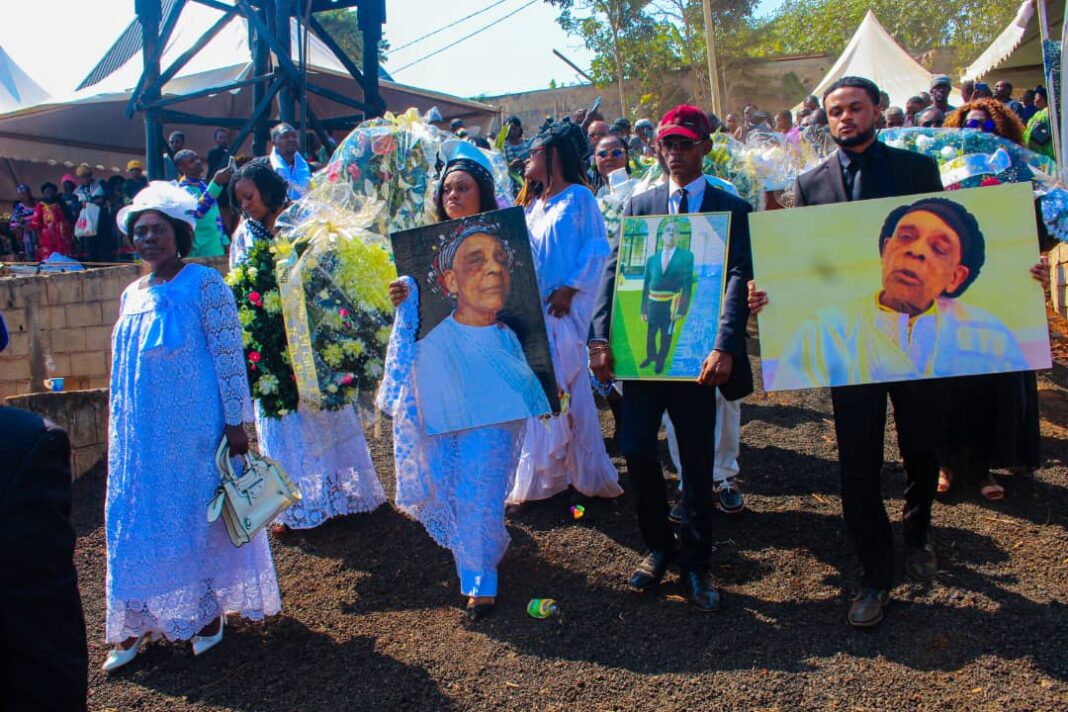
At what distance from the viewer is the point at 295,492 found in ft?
12.9

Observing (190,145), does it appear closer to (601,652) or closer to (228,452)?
(228,452)

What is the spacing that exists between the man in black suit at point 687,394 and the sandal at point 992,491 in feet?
Answer: 6.33

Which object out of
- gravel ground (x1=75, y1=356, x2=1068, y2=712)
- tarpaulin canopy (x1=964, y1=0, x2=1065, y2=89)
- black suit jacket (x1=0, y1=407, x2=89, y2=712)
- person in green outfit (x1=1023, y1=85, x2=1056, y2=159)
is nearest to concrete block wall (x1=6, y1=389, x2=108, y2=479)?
gravel ground (x1=75, y1=356, x2=1068, y2=712)

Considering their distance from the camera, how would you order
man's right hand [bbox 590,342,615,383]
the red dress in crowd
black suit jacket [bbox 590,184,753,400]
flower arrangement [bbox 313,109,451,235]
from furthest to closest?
the red dress in crowd, flower arrangement [bbox 313,109,451,235], man's right hand [bbox 590,342,615,383], black suit jacket [bbox 590,184,753,400]

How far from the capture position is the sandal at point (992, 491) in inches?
188

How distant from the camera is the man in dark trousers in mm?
3543

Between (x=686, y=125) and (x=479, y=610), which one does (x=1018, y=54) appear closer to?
(x=686, y=125)

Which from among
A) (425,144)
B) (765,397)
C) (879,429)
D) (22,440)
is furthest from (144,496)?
(765,397)

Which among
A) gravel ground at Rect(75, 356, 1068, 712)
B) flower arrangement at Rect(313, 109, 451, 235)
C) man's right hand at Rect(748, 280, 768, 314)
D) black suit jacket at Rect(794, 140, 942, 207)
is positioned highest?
flower arrangement at Rect(313, 109, 451, 235)

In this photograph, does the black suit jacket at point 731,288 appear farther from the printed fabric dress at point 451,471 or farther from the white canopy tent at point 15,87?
the white canopy tent at point 15,87

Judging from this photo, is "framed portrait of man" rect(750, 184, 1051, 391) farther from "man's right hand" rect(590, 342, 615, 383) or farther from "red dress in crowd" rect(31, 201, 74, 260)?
"red dress in crowd" rect(31, 201, 74, 260)

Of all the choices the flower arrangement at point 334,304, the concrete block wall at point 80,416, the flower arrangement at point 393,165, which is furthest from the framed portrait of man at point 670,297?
the concrete block wall at point 80,416

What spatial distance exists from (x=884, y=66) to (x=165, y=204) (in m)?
17.8

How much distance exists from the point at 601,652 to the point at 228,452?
74.7 inches
